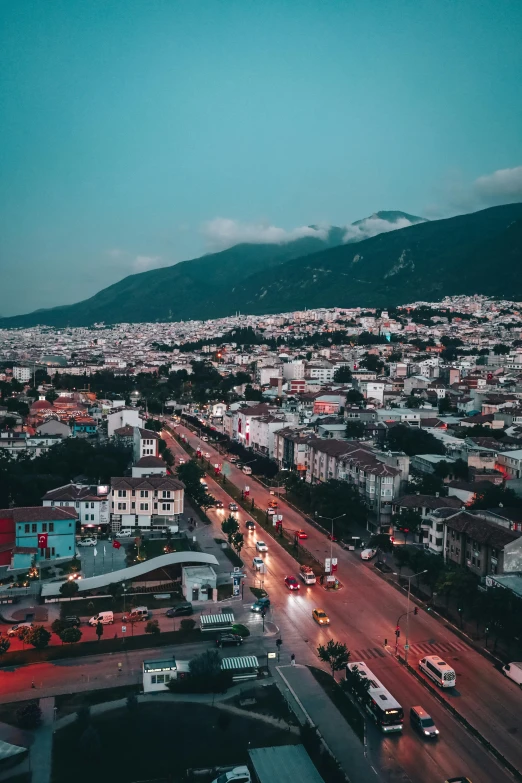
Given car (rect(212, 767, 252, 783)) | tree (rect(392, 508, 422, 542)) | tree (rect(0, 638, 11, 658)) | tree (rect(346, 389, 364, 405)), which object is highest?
tree (rect(346, 389, 364, 405))

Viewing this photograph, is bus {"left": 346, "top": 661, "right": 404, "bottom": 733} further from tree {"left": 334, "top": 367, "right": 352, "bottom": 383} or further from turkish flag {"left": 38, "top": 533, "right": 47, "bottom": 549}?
tree {"left": 334, "top": 367, "right": 352, "bottom": 383}

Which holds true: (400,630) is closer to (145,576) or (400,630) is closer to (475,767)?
(475,767)

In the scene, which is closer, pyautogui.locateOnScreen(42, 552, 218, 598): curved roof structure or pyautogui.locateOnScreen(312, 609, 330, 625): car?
pyautogui.locateOnScreen(312, 609, 330, 625): car

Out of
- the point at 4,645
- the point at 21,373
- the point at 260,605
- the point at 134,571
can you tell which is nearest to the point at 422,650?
the point at 260,605

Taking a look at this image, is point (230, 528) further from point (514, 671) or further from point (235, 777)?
point (235, 777)

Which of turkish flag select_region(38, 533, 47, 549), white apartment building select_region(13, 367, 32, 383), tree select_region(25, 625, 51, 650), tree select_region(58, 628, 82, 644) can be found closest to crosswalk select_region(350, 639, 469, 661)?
tree select_region(58, 628, 82, 644)

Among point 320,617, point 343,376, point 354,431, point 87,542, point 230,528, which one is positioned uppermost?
point 343,376

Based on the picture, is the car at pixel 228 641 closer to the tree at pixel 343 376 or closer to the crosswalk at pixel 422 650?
the crosswalk at pixel 422 650
